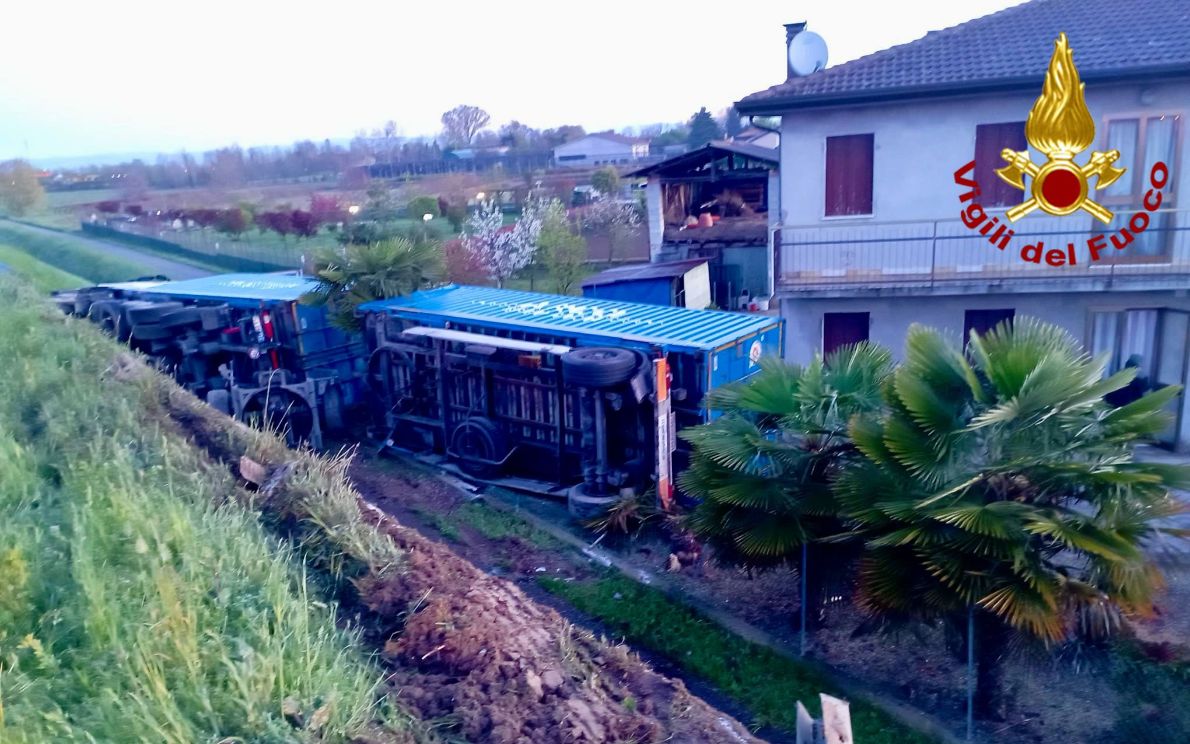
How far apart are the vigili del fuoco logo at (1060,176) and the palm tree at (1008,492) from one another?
254 inches

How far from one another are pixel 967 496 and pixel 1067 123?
332 inches

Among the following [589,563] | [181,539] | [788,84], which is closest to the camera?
[181,539]

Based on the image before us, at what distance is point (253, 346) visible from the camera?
14094 millimetres

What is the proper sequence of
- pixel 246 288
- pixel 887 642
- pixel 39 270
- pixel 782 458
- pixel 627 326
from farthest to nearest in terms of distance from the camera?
pixel 39 270, pixel 246 288, pixel 627 326, pixel 887 642, pixel 782 458

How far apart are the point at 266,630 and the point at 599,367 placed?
6.11 m

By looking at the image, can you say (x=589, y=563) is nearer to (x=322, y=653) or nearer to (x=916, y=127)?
(x=322, y=653)

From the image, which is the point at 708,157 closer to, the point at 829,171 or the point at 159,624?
the point at 829,171

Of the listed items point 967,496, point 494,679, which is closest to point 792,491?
point 967,496

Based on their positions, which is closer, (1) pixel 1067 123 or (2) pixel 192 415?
(2) pixel 192 415

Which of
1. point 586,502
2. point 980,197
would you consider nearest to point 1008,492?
point 586,502

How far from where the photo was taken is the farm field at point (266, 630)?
357cm

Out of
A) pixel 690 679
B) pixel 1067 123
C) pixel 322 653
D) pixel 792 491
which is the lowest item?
pixel 690 679

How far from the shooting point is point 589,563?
9.50 meters

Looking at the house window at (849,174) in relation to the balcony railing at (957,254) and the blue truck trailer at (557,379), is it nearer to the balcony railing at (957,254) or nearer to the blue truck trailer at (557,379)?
the balcony railing at (957,254)
